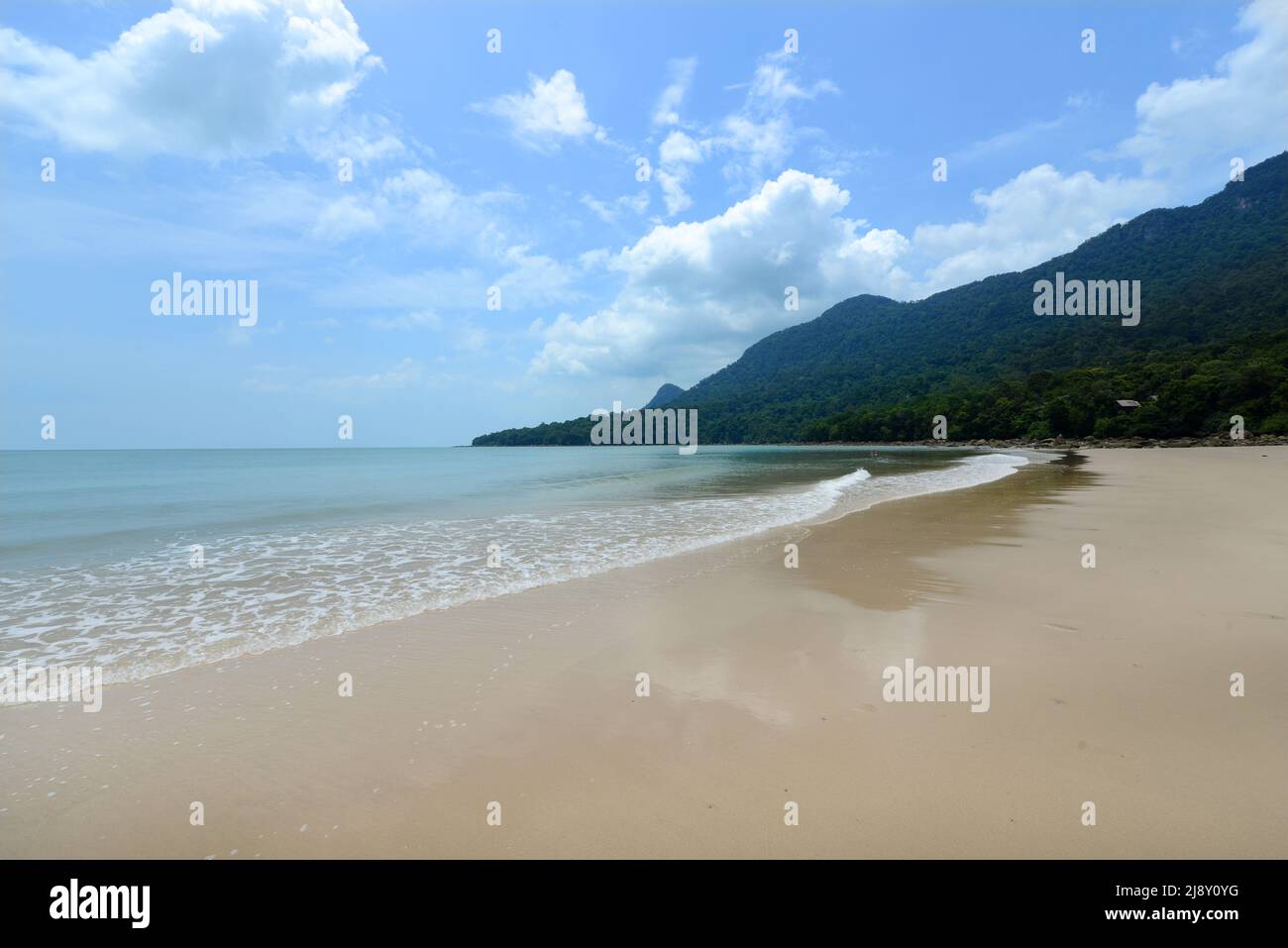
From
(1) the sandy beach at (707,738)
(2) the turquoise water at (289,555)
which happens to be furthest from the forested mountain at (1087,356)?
(1) the sandy beach at (707,738)

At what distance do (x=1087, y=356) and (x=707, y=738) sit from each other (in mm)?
148052

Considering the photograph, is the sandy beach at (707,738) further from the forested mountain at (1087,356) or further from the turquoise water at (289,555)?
the forested mountain at (1087,356)

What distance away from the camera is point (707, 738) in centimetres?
397

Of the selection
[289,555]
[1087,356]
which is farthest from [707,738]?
[1087,356]

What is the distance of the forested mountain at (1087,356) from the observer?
6862 centimetres

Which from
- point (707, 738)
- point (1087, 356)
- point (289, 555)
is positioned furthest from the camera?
point (1087, 356)

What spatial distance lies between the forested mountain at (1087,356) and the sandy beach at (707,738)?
251 feet

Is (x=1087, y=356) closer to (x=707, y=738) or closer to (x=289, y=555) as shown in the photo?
(x=289, y=555)

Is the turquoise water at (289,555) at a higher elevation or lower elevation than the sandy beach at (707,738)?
higher

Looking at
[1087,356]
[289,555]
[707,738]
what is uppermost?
[1087,356]

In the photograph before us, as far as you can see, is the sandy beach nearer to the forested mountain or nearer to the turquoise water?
the turquoise water

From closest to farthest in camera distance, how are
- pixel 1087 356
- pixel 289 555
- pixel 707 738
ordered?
pixel 707 738
pixel 289 555
pixel 1087 356

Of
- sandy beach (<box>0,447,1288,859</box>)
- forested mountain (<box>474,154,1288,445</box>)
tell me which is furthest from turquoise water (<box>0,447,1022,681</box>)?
forested mountain (<box>474,154,1288,445</box>)

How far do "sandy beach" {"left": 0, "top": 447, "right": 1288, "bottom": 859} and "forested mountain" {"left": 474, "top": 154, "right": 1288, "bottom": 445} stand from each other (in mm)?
76544
